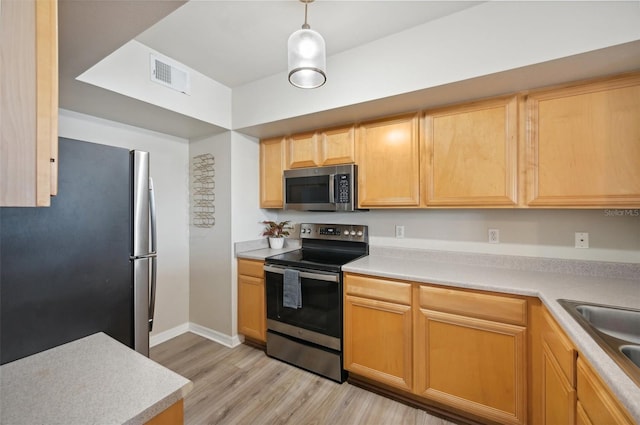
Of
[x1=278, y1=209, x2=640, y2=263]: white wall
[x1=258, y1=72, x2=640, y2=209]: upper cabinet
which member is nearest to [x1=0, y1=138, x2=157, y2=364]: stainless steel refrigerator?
[x1=258, y1=72, x2=640, y2=209]: upper cabinet

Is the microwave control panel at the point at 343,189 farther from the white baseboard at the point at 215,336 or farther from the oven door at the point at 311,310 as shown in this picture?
the white baseboard at the point at 215,336

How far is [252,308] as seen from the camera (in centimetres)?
262

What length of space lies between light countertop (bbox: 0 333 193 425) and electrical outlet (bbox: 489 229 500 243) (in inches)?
84.4

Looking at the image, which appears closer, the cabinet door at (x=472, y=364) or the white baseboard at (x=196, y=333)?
the cabinet door at (x=472, y=364)

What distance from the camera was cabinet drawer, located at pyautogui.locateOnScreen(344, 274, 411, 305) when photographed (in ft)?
6.02

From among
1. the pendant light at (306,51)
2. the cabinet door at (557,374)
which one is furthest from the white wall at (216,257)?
the cabinet door at (557,374)

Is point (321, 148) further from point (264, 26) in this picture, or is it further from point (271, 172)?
point (264, 26)

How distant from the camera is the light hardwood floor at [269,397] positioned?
69.4 inches

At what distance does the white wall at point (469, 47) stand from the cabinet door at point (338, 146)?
0.35m

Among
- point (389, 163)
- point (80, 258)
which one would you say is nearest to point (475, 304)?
point (389, 163)

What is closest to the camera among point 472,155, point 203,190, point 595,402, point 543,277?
point 595,402

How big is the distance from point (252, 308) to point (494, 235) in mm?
2191

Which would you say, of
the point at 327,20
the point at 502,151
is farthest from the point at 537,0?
the point at 327,20

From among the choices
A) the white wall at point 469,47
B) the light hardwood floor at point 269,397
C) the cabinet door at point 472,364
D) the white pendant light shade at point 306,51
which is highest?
the white wall at point 469,47
